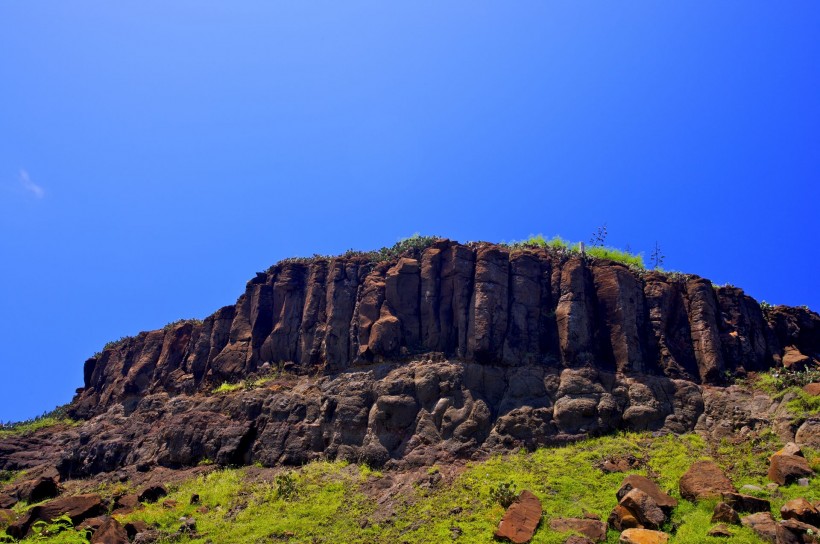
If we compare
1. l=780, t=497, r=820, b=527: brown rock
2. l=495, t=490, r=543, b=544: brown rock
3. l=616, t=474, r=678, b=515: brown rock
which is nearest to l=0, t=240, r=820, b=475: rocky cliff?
l=616, t=474, r=678, b=515: brown rock

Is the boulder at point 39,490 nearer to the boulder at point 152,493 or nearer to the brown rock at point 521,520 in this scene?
the boulder at point 152,493

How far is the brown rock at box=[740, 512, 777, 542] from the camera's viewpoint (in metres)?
22.6

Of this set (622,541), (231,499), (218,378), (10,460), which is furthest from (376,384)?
(10,460)

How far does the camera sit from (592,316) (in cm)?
4125

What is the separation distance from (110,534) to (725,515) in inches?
1017

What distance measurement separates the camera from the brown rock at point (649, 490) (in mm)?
26311

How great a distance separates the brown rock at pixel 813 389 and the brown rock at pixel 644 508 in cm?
1328

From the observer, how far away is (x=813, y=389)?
109 feet

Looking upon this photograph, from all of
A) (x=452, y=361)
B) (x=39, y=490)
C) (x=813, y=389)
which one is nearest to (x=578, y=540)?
(x=452, y=361)

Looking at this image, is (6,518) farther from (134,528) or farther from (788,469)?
(788,469)

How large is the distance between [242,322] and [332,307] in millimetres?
9018

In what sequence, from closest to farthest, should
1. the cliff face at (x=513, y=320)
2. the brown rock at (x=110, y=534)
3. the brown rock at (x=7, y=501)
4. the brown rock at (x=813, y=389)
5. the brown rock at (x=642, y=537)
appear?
the brown rock at (x=642, y=537), the brown rock at (x=110, y=534), the brown rock at (x=813, y=389), the brown rock at (x=7, y=501), the cliff face at (x=513, y=320)

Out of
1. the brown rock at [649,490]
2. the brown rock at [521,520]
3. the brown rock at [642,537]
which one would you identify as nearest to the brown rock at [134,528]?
the brown rock at [521,520]

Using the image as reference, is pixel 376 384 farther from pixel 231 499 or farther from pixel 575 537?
pixel 575 537
